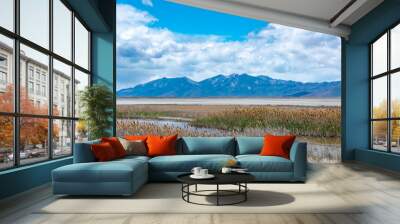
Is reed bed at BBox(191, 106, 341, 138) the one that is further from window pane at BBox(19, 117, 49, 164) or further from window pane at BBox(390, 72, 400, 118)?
window pane at BBox(19, 117, 49, 164)

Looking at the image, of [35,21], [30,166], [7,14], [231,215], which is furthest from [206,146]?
[7,14]

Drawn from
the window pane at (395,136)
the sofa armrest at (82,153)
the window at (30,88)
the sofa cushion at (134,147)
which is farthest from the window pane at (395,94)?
the window at (30,88)

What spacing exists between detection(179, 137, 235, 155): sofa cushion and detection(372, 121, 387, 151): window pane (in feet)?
12.2

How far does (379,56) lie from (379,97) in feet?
3.10

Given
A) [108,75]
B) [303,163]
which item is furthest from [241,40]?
[303,163]

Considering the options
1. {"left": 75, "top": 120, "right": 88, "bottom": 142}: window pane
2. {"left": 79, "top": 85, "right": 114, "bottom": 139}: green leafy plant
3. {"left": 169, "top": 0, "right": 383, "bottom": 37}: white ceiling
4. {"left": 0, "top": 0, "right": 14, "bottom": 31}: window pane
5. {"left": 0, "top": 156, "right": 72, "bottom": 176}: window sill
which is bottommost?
{"left": 0, "top": 156, "right": 72, "bottom": 176}: window sill

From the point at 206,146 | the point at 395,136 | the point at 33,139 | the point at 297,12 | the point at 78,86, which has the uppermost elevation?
the point at 297,12

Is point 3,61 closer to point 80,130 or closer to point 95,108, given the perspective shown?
point 95,108

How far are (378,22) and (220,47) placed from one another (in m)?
4.65

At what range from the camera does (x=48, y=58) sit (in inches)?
247

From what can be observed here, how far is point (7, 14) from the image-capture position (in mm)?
4910

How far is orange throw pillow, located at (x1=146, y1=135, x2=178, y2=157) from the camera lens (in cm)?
678

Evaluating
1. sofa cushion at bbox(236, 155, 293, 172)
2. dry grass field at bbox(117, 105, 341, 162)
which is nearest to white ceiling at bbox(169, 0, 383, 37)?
dry grass field at bbox(117, 105, 341, 162)

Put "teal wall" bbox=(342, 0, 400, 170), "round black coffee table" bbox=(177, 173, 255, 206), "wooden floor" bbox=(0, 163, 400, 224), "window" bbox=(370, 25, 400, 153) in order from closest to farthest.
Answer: "wooden floor" bbox=(0, 163, 400, 224) < "round black coffee table" bbox=(177, 173, 255, 206) < "window" bbox=(370, 25, 400, 153) < "teal wall" bbox=(342, 0, 400, 170)
